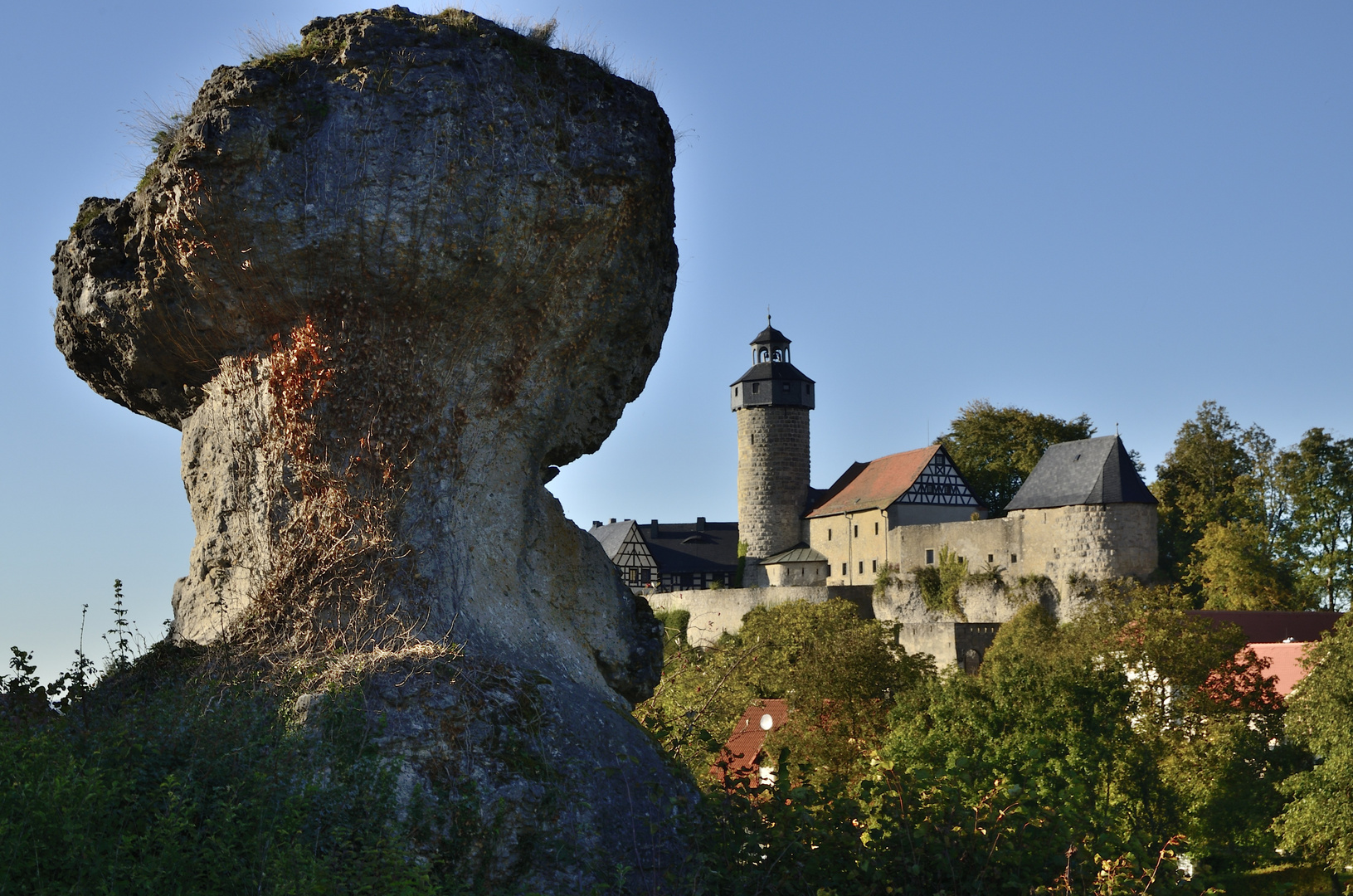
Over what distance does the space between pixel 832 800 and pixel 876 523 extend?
45802 millimetres

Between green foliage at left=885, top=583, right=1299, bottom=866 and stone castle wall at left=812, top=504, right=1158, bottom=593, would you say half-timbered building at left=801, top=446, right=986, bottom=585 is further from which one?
green foliage at left=885, top=583, right=1299, bottom=866

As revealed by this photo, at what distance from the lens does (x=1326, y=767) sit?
2328cm

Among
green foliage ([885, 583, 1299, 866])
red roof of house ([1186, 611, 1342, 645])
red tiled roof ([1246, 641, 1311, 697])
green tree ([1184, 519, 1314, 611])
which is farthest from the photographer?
green tree ([1184, 519, 1314, 611])

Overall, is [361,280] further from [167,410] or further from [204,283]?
[167,410]

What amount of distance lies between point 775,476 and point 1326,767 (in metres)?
33.9

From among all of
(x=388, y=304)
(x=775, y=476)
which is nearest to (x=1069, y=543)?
(x=775, y=476)

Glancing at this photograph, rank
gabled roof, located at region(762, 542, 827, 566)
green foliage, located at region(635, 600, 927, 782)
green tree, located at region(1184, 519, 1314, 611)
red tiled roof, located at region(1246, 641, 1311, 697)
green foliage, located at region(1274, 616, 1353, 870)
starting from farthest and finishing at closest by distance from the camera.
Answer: gabled roof, located at region(762, 542, 827, 566) → green tree, located at region(1184, 519, 1314, 611) → red tiled roof, located at region(1246, 641, 1311, 697) → green foliage, located at region(635, 600, 927, 782) → green foliage, located at region(1274, 616, 1353, 870)

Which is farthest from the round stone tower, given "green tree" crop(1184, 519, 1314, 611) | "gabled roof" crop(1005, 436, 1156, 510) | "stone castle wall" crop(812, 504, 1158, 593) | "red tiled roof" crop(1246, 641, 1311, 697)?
"red tiled roof" crop(1246, 641, 1311, 697)

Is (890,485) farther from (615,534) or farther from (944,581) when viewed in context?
(615,534)

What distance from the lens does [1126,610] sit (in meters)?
36.4

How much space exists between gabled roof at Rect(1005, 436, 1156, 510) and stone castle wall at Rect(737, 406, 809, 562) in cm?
1260

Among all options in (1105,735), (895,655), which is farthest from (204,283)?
(895,655)

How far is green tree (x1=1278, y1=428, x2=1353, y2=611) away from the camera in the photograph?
46.2m

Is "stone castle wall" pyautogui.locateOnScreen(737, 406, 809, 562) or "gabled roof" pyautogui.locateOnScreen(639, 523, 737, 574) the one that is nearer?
"stone castle wall" pyautogui.locateOnScreen(737, 406, 809, 562)
